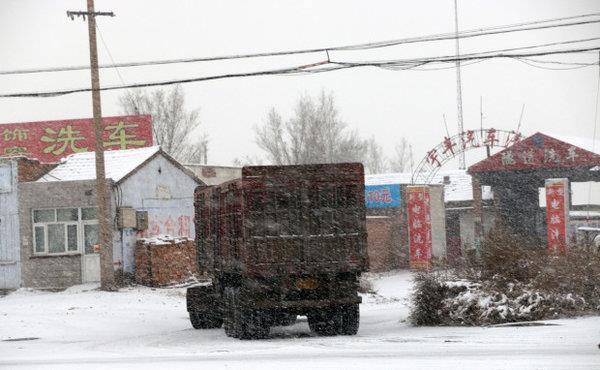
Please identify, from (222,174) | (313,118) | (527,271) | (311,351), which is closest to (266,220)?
(311,351)

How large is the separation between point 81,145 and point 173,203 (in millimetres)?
12836

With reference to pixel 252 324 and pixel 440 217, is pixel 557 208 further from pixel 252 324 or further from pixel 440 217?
pixel 252 324

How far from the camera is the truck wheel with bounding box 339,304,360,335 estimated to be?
1852 centimetres

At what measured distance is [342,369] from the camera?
41.4 ft

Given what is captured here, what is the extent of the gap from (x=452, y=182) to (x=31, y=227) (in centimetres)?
3050

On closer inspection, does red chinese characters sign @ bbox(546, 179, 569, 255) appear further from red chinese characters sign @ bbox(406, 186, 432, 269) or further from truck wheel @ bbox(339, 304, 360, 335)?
truck wheel @ bbox(339, 304, 360, 335)

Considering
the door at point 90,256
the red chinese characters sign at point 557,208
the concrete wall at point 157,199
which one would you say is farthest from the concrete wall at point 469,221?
the door at point 90,256

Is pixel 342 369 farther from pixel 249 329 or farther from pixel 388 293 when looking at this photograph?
pixel 388 293

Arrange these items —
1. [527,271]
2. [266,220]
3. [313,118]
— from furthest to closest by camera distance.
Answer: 1. [313,118]
2. [527,271]
3. [266,220]

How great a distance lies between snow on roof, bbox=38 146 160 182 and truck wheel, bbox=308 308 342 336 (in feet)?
57.5

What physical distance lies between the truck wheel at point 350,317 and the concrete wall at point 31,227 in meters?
18.3

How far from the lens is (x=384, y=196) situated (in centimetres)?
4853

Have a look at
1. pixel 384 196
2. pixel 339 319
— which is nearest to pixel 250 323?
pixel 339 319

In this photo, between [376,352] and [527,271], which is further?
[527,271]
